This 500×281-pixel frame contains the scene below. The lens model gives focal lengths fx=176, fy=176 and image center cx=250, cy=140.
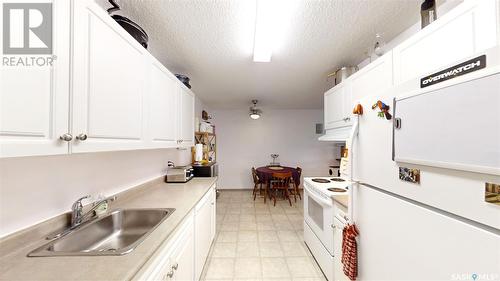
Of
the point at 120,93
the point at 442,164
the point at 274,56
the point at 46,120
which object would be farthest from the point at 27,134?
the point at 274,56

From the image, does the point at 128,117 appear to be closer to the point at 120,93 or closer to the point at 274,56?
the point at 120,93

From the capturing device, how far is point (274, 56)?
2129 mm

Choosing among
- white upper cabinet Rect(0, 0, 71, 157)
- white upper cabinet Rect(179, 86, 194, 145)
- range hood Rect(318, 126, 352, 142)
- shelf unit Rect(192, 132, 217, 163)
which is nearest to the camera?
white upper cabinet Rect(0, 0, 71, 157)

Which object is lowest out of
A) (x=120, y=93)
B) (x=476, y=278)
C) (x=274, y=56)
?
(x=476, y=278)

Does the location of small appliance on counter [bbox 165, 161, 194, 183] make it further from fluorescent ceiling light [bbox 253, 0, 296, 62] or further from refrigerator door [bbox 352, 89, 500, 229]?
refrigerator door [bbox 352, 89, 500, 229]

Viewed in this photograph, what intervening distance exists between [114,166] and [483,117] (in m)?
2.20

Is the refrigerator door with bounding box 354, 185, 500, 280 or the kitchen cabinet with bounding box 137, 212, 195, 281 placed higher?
the refrigerator door with bounding box 354, 185, 500, 280

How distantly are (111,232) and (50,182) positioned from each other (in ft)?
1.85

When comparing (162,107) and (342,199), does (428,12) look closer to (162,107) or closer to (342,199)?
(342,199)

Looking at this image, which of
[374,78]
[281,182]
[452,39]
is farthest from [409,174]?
[281,182]

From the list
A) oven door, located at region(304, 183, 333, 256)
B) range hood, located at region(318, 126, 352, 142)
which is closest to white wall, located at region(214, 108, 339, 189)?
range hood, located at region(318, 126, 352, 142)

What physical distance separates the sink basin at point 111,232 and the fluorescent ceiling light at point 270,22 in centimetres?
168

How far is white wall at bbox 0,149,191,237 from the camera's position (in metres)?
0.87

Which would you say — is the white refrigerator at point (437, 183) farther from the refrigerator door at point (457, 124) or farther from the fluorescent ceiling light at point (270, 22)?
the fluorescent ceiling light at point (270, 22)
